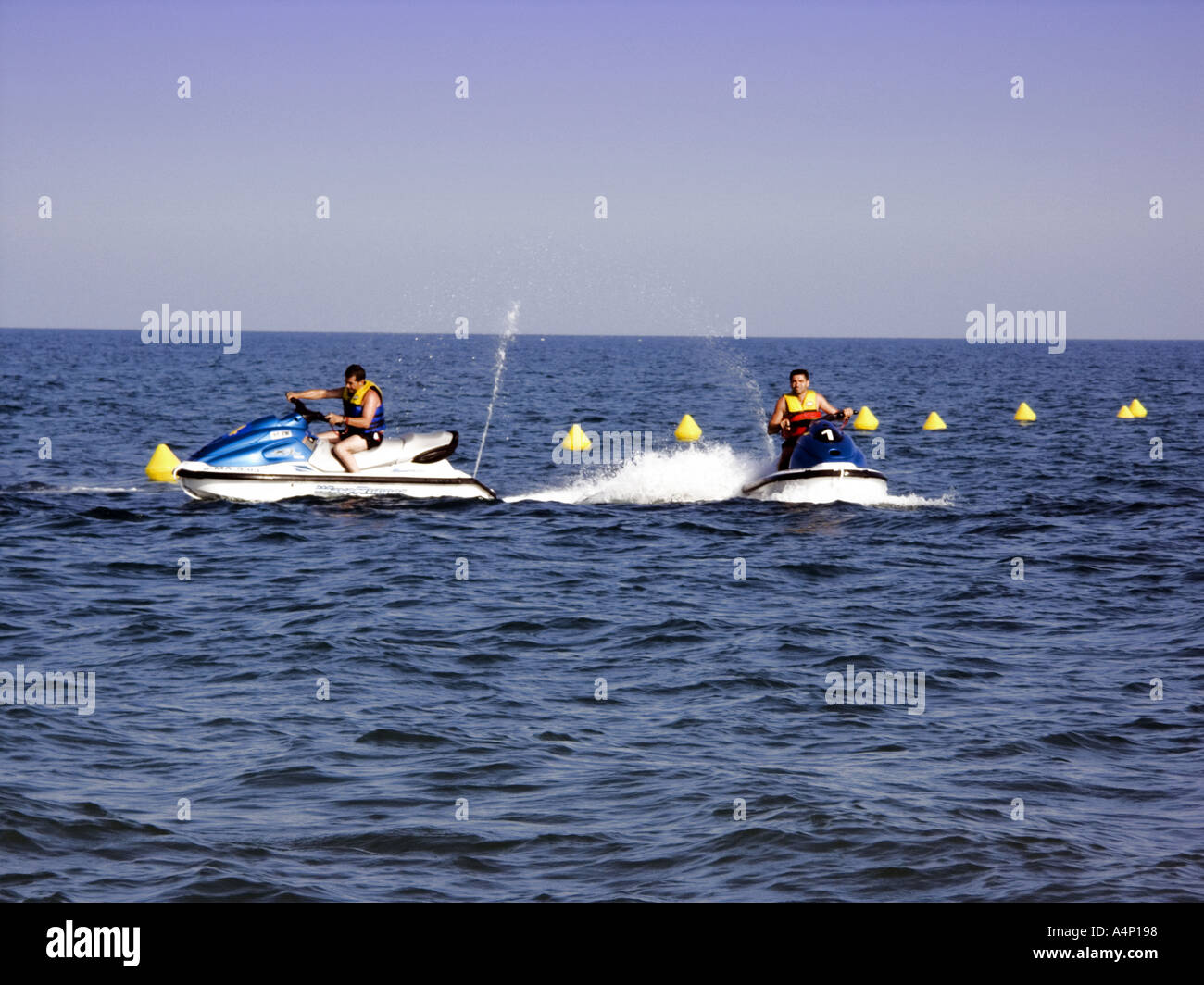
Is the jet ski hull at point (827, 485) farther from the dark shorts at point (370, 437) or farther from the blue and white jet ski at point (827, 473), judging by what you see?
the dark shorts at point (370, 437)

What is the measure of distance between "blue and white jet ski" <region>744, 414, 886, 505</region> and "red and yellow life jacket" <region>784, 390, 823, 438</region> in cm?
22

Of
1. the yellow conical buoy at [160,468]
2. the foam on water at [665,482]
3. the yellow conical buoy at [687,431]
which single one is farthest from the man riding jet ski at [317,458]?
the yellow conical buoy at [687,431]

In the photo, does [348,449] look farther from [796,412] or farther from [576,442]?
[576,442]

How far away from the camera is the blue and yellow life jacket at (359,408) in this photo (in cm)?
1647

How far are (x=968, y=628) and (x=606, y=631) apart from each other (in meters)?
3.12

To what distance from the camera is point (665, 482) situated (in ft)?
64.8

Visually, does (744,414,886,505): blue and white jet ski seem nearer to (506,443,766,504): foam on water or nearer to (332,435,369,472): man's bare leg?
(506,443,766,504): foam on water

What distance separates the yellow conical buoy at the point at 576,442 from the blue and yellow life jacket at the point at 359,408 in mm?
9768

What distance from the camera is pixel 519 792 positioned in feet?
24.3

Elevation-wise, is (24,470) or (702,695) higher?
(24,470)

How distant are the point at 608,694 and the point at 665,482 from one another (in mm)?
10553
